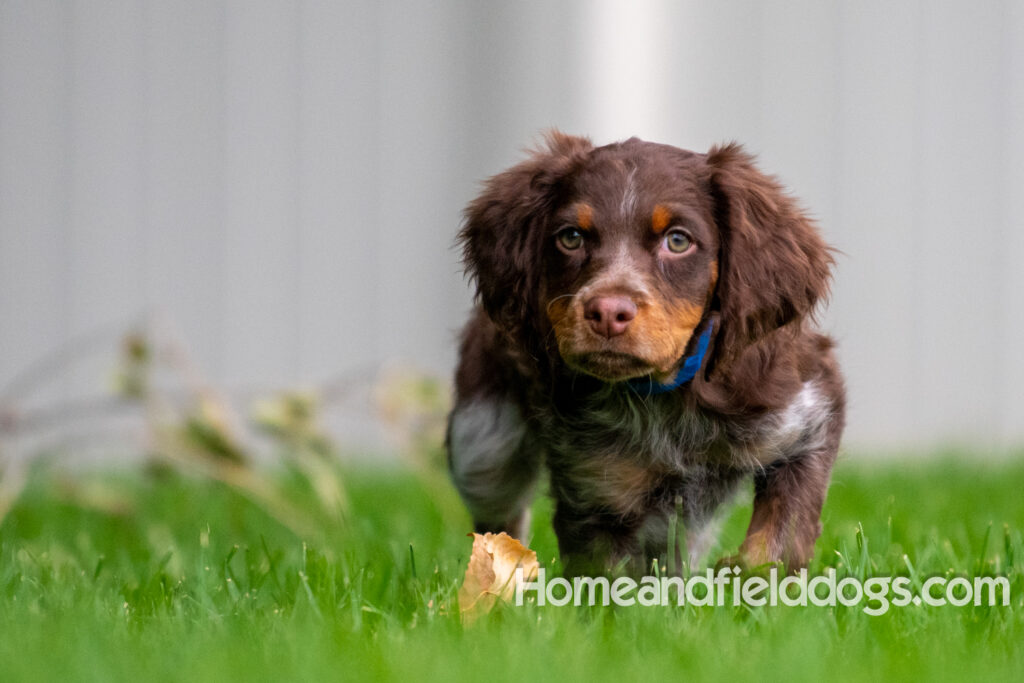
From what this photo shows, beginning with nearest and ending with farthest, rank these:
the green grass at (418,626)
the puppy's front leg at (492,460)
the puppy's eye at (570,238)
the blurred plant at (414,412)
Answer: the green grass at (418,626) → the puppy's eye at (570,238) → the puppy's front leg at (492,460) → the blurred plant at (414,412)

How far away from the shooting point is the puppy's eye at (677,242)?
8.66 feet

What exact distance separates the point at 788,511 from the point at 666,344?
1.62 feet

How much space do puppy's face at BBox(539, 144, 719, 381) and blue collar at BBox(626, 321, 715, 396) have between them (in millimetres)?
29

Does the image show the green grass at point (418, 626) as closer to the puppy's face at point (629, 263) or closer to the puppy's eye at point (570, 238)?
the puppy's face at point (629, 263)

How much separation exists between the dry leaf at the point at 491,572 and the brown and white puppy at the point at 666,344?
36 centimetres

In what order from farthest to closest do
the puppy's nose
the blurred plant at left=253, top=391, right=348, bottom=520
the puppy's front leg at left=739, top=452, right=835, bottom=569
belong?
the blurred plant at left=253, top=391, right=348, bottom=520 < the puppy's front leg at left=739, top=452, right=835, bottom=569 < the puppy's nose

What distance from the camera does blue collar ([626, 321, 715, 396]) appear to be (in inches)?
105

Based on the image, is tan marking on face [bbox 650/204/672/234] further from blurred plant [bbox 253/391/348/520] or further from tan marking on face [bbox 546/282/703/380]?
blurred plant [bbox 253/391/348/520]

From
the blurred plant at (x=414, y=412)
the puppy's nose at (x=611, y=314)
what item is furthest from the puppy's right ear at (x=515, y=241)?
the blurred plant at (x=414, y=412)

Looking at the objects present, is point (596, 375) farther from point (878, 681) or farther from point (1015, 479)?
point (1015, 479)

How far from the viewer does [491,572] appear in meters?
2.28

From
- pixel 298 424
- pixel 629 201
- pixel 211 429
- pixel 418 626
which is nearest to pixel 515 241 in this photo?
pixel 629 201

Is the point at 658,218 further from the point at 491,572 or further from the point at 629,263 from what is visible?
the point at 491,572

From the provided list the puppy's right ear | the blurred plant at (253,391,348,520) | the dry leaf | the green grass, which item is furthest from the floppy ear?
the blurred plant at (253,391,348,520)
